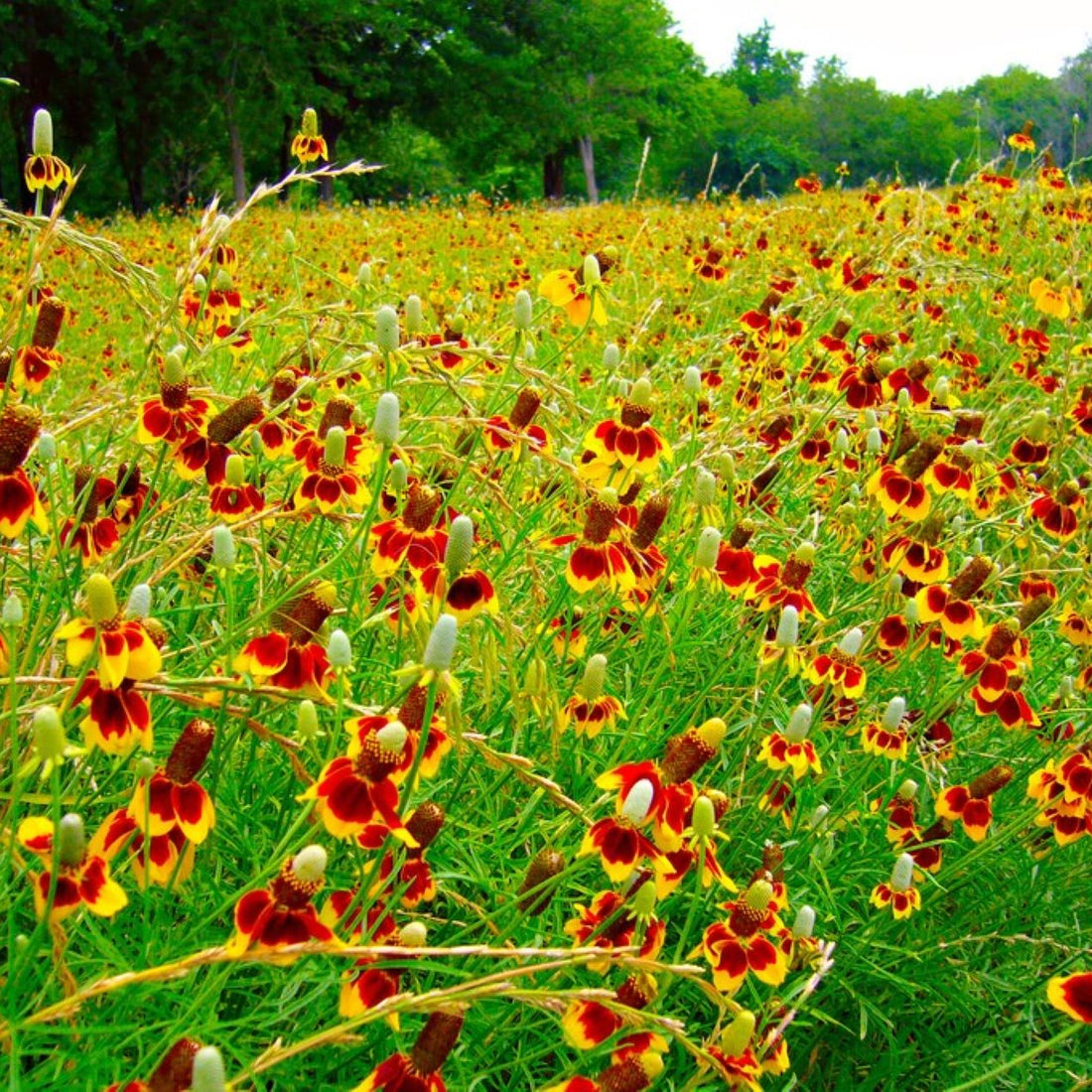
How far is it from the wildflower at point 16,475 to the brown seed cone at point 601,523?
2.19 ft

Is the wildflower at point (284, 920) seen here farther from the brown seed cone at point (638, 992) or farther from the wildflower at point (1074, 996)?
the wildflower at point (1074, 996)

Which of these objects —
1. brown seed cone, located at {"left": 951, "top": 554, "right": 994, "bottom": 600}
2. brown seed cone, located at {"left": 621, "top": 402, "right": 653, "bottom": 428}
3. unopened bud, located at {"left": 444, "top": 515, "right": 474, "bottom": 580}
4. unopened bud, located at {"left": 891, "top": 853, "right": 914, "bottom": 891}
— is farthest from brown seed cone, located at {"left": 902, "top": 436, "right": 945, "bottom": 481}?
unopened bud, located at {"left": 444, "top": 515, "right": 474, "bottom": 580}

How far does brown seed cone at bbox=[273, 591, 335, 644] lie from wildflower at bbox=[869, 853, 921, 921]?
912mm

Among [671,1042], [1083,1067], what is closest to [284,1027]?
[671,1042]

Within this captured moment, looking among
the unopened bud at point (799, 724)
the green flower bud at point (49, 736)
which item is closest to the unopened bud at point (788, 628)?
the unopened bud at point (799, 724)

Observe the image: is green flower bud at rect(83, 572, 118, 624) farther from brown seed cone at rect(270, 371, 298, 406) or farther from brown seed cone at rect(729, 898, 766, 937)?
brown seed cone at rect(270, 371, 298, 406)

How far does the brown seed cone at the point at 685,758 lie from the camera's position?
1.15 meters

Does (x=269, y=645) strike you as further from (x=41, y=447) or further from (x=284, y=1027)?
(x=284, y=1027)

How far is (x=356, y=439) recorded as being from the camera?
1589mm

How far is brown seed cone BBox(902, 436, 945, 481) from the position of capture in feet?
6.39

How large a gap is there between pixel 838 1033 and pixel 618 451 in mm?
1041

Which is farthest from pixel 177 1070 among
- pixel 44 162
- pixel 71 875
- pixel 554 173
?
pixel 554 173

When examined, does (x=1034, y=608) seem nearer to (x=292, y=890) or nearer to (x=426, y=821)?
(x=426, y=821)

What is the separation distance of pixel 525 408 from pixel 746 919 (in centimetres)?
→ 85
